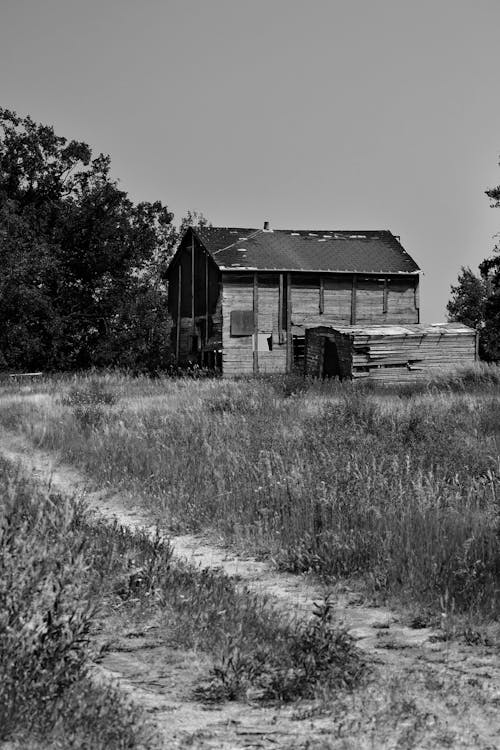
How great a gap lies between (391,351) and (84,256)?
63.5 ft

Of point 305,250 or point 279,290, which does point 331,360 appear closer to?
point 279,290

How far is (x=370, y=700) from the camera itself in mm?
4516

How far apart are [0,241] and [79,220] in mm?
6669

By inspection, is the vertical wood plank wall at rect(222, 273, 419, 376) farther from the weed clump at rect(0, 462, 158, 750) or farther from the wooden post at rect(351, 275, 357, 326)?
the weed clump at rect(0, 462, 158, 750)

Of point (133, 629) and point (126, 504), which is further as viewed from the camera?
point (126, 504)

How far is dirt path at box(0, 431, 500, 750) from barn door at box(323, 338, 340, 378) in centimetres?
2956

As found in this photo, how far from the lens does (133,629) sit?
18.7ft

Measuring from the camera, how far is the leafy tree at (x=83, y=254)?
148 feet

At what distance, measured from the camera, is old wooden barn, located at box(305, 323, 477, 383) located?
110ft

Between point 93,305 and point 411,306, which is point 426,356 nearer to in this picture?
point 411,306

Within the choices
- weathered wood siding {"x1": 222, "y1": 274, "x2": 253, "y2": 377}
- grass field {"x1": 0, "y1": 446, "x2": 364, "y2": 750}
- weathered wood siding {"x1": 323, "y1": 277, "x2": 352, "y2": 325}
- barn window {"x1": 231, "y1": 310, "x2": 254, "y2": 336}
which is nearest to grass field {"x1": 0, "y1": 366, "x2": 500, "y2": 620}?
grass field {"x1": 0, "y1": 446, "x2": 364, "y2": 750}

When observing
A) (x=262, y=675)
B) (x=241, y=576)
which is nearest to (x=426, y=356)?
(x=241, y=576)

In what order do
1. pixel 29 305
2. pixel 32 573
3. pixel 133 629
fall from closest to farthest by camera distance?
pixel 32 573 < pixel 133 629 < pixel 29 305

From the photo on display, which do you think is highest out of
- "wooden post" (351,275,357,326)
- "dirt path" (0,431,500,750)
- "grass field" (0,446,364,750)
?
"wooden post" (351,275,357,326)
